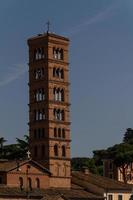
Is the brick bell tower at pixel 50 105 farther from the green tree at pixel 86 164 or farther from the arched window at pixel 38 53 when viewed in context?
the green tree at pixel 86 164

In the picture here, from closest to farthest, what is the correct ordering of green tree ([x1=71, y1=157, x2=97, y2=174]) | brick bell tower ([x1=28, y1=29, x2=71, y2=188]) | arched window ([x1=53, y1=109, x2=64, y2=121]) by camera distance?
brick bell tower ([x1=28, y1=29, x2=71, y2=188]), arched window ([x1=53, y1=109, x2=64, y2=121]), green tree ([x1=71, y1=157, x2=97, y2=174])

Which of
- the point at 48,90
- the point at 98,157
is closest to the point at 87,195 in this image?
the point at 48,90

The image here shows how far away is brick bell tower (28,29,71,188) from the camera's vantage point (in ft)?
303

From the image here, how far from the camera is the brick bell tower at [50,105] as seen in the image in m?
92.3

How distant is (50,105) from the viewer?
92312mm

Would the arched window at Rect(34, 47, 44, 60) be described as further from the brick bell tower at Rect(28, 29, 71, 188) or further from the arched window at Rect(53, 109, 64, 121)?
the arched window at Rect(53, 109, 64, 121)

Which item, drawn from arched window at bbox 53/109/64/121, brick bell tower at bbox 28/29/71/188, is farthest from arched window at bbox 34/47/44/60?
arched window at bbox 53/109/64/121

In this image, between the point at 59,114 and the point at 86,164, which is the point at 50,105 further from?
the point at 86,164

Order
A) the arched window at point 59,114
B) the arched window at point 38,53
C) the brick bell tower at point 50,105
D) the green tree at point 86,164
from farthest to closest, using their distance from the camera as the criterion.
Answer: the green tree at point 86,164 → the arched window at point 38,53 → the arched window at point 59,114 → the brick bell tower at point 50,105

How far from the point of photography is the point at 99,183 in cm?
9900

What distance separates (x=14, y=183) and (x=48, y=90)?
12.9 m

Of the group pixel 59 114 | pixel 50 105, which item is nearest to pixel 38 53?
pixel 50 105

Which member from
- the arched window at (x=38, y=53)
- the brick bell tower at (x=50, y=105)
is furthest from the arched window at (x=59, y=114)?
the arched window at (x=38, y=53)

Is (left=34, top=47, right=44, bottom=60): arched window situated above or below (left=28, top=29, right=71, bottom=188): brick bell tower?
above
